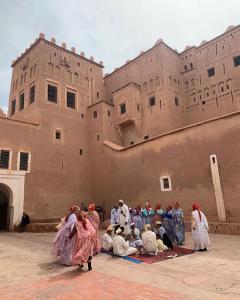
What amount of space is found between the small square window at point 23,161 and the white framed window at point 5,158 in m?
0.75

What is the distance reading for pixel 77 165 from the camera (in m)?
21.2

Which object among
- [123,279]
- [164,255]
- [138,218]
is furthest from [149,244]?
[138,218]

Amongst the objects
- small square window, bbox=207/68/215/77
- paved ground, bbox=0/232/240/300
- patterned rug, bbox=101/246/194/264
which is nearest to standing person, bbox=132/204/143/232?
patterned rug, bbox=101/246/194/264

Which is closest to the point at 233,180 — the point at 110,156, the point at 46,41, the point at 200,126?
the point at 200,126

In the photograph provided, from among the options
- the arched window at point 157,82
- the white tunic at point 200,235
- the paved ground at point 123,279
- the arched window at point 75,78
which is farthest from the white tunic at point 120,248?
the arched window at point 75,78

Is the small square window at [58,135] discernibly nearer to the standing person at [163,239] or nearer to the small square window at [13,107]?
the small square window at [13,107]

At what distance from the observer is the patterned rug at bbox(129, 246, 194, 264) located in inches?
283

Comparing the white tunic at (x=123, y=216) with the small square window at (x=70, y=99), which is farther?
the small square window at (x=70, y=99)

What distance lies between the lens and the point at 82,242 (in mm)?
6344

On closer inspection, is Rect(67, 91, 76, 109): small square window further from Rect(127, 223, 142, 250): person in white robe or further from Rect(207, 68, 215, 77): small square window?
Rect(127, 223, 142, 250): person in white robe

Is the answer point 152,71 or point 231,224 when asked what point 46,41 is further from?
point 231,224

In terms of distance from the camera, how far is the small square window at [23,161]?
702 inches

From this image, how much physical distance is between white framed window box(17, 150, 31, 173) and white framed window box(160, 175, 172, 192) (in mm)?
9037

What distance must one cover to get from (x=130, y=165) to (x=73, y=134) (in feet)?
20.0
